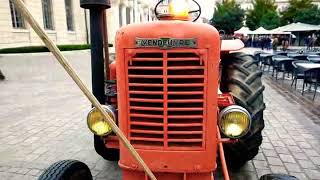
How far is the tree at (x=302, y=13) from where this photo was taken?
1451 inches

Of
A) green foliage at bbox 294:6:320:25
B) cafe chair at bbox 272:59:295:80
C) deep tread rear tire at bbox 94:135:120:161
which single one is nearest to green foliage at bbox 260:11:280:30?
green foliage at bbox 294:6:320:25

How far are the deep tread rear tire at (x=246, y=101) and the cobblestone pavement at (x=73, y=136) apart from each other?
446mm

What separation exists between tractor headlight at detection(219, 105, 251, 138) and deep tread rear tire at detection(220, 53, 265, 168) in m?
0.60

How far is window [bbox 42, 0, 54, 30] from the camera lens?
73.8 feet

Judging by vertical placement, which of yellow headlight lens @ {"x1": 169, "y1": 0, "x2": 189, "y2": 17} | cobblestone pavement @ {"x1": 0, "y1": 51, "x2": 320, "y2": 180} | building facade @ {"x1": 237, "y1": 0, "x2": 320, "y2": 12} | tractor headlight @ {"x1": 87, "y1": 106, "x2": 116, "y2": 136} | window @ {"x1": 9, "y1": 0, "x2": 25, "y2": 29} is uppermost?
building facade @ {"x1": 237, "y1": 0, "x2": 320, "y2": 12}

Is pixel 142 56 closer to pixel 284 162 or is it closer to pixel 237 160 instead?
pixel 237 160

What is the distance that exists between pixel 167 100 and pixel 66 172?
101 centimetres

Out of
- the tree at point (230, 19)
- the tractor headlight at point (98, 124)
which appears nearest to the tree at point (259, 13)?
the tree at point (230, 19)

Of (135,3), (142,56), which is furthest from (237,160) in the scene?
(135,3)

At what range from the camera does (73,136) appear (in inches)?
210

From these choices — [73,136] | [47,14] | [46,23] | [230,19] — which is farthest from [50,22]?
[230,19]

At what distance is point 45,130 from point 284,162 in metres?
4.05

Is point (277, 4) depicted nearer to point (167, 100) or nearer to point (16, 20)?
point (16, 20)

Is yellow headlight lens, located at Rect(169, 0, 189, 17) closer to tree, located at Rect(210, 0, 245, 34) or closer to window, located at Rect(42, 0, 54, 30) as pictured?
window, located at Rect(42, 0, 54, 30)
